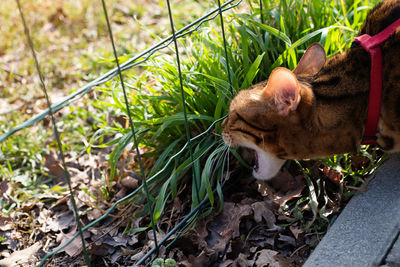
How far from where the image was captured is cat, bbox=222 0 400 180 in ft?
7.30

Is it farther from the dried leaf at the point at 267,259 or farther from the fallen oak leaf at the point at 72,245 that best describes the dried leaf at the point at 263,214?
the fallen oak leaf at the point at 72,245

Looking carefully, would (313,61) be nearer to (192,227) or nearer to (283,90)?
(283,90)

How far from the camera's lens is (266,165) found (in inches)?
104

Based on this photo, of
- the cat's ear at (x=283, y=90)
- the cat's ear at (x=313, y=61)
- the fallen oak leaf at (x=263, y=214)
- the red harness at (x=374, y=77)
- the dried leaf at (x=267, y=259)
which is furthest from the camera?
the fallen oak leaf at (x=263, y=214)

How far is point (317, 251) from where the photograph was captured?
7.17 ft

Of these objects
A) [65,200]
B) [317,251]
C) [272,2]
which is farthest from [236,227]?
[272,2]

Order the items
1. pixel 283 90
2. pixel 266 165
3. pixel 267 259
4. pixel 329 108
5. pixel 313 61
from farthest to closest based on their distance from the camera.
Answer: pixel 266 165, pixel 313 61, pixel 267 259, pixel 329 108, pixel 283 90

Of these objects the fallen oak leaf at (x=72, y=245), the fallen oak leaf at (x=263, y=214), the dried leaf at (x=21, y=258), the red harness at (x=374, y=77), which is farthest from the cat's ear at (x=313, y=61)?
the dried leaf at (x=21, y=258)

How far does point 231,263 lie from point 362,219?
2.28ft

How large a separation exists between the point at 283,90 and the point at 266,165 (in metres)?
0.64

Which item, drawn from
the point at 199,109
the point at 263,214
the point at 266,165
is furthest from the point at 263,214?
the point at 199,109

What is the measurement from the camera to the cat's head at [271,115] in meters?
2.13

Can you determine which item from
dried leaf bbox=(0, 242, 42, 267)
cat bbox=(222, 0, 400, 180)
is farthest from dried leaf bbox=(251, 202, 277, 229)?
dried leaf bbox=(0, 242, 42, 267)

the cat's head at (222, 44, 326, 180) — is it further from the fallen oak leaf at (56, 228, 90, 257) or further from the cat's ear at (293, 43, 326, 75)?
the fallen oak leaf at (56, 228, 90, 257)
